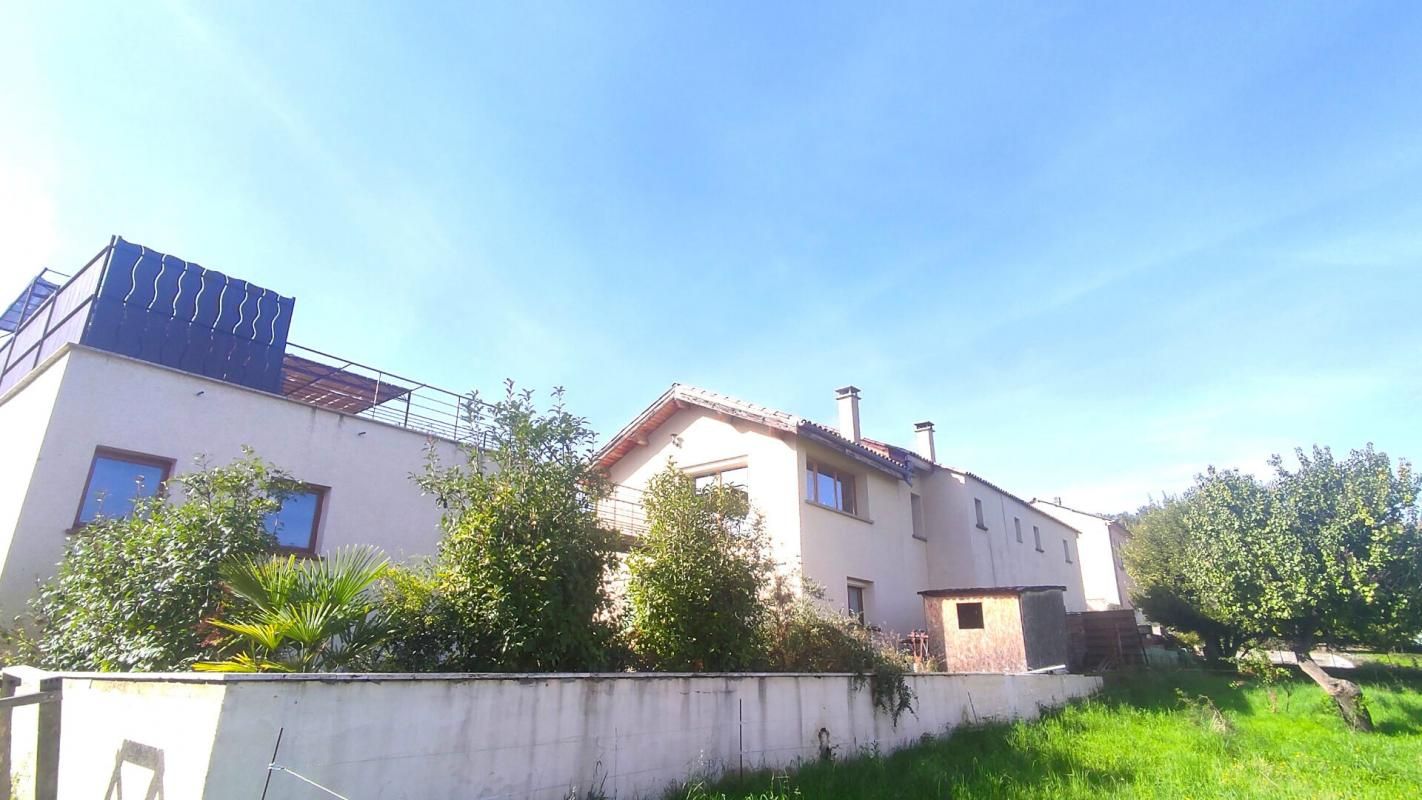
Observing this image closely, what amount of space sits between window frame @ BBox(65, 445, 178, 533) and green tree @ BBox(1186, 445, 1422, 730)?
71.1 feet

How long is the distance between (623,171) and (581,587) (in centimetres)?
709

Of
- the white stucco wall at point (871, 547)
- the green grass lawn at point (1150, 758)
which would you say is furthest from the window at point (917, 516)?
the green grass lawn at point (1150, 758)

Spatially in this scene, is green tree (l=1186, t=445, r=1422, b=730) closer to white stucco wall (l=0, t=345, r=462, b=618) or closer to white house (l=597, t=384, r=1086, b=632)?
white house (l=597, t=384, r=1086, b=632)

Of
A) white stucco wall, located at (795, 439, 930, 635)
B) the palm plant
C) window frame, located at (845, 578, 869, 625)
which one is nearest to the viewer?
the palm plant

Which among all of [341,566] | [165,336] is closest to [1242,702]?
[341,566]

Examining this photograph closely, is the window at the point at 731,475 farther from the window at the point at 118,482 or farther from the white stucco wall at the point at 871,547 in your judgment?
→ the window at the point at 118,482

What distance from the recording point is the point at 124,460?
9875 mm

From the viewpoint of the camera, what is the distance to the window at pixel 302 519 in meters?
11.0

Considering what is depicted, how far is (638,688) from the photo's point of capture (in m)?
6.80

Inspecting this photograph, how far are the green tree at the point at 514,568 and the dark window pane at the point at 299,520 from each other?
491 centimetres

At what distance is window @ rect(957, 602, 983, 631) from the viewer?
15.4 meters

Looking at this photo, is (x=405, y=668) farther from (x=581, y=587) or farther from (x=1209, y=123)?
(x=1209, y=123)

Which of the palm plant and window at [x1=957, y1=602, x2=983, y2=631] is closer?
the palm plant

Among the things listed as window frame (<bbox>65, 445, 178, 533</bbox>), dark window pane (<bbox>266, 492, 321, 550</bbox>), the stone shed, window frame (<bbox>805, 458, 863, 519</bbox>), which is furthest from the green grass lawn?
window frame (<bbox>65, 445, 178, 533</bbox>)
